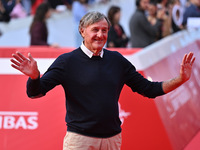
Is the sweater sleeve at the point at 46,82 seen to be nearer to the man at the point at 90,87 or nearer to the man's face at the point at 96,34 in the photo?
the man at the point at 90,87

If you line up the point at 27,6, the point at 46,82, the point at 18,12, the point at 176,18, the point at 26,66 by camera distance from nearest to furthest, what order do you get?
1. the point at 26,66
2. the point at 46,82
3. the point at 176,18
4. the point at 18,12
5. the point at 27,6

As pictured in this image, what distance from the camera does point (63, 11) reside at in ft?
46.9

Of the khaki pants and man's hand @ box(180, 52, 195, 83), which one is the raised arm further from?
the khaki pants

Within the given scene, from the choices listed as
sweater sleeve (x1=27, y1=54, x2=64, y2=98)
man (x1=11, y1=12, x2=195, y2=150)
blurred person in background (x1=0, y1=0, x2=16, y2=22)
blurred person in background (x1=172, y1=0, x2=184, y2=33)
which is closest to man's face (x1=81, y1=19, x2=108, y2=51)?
man (x1=11, y1=12, x2=195, y2=150)

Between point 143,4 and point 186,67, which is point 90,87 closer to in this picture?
point 186,67

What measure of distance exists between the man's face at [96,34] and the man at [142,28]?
4.53 m

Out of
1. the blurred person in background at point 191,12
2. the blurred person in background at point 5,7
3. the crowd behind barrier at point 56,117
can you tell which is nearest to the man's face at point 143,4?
the blurred person in background at point 191,12

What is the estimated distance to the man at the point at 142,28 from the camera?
26.2 feet

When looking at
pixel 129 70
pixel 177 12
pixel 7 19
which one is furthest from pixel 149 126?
pixel 7 19

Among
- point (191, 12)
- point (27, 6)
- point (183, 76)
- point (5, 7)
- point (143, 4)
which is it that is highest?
point (27, 6)

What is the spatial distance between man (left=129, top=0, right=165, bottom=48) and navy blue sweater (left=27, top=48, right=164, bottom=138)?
4.54 metres

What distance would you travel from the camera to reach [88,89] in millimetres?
3430

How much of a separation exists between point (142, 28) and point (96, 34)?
4696 mm

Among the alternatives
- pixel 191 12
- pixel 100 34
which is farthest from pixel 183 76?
pixel 191 12
